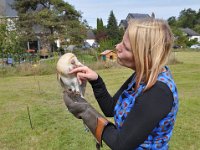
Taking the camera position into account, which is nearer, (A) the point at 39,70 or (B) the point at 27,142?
(B) the point at 27,142

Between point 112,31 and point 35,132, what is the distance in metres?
45.8

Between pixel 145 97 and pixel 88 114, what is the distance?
13.6 inches

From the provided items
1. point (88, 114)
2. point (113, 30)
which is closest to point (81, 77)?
point (88, 114)

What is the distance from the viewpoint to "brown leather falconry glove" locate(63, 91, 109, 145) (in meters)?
1.41

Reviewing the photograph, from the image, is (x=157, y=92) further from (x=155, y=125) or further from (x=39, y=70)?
(x=39, y=70)

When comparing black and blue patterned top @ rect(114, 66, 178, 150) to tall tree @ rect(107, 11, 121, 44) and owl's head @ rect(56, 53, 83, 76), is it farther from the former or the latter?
tall tree @ rect(107, 11, 121, 44)

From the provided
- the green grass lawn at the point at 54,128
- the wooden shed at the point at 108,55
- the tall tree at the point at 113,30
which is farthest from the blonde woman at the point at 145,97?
the tall tree at the point at 113,30

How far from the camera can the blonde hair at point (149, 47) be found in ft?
4.18

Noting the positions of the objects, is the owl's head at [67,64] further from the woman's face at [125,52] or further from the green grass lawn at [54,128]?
the green grass lawn at [54,128]

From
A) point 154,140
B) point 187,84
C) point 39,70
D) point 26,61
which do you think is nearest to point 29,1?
point 26,61

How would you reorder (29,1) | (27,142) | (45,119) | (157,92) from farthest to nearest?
1. (29,1)
2. (45,119)
3. (27,142)
4. (157,92)

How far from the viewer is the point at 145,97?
124cm

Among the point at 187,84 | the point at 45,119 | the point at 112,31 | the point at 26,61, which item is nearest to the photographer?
the point at 45,119

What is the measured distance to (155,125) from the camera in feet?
4.16
